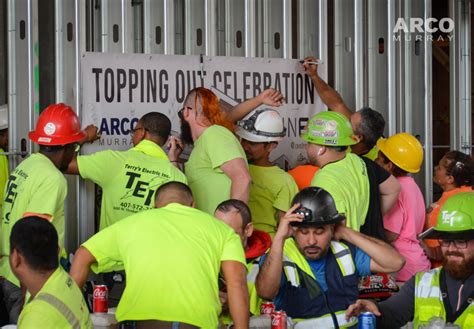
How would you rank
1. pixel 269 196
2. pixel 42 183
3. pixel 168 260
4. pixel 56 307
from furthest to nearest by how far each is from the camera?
pixel 269 196, pixel 42 183, pixel 168 260, pixel 56 307

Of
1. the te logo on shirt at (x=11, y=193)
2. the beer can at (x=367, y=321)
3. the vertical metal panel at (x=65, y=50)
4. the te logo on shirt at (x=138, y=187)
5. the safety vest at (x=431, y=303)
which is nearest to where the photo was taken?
the beer can at (x=367, y=321)

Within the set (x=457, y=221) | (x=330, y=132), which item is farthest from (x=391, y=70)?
(x=457, y=221)

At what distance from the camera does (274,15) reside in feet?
25.1

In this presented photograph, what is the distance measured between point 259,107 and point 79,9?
53.5 inches

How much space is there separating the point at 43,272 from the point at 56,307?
0.59 ft

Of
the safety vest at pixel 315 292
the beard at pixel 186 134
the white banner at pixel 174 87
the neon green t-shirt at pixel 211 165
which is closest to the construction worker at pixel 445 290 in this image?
the safety vest at pixel 315 292

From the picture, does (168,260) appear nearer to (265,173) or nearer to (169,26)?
(265,173)

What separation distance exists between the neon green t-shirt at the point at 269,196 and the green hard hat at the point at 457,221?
72.7 inches

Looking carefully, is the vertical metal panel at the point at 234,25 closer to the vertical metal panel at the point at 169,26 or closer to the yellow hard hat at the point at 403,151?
the vertical metal panel at the point at 169,26

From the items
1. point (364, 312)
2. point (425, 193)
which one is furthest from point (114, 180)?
point (425, 193)

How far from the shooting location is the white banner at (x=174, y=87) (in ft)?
23.1

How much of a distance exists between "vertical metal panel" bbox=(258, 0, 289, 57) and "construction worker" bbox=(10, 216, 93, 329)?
3832 mm

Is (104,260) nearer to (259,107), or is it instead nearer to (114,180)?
(114,180)

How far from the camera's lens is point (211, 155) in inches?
254
